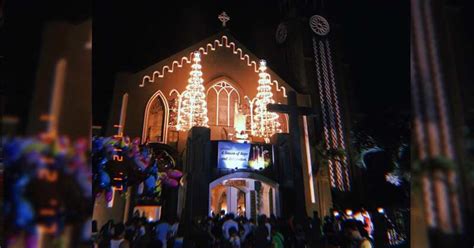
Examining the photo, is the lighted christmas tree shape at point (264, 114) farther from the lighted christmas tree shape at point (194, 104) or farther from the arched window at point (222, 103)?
the lighted christmas tree shape at point (194, 104)

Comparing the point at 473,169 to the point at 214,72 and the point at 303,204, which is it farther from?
the point at 214,72

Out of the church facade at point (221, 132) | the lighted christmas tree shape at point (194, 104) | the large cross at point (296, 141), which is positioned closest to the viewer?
the church facade at point (221, 132)

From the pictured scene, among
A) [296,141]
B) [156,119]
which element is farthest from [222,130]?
[296,141]

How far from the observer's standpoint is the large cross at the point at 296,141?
13109 millimetres

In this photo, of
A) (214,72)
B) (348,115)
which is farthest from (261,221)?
(348,115)

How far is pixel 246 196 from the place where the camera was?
1864 cm

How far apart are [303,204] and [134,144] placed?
894 centimetres

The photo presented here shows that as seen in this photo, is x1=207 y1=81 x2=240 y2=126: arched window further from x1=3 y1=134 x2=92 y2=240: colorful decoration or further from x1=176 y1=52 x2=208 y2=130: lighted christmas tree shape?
x1=3 y1=134 x2=92 y2=240: colorful decoration

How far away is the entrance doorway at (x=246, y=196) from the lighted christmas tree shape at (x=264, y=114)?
2.69 metres

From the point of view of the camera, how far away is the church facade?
12617 mm

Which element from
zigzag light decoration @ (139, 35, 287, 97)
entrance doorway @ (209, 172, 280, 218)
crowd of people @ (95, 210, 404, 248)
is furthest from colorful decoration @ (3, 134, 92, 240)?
zigzag light decoration @ (139, 35, 287, 97)

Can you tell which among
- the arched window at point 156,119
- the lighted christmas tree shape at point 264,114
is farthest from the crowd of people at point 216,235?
the lighted christmas tree shape at point 264,114

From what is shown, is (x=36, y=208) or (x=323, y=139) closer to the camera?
(x=36, y=208)

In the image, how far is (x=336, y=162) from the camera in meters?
17.1
